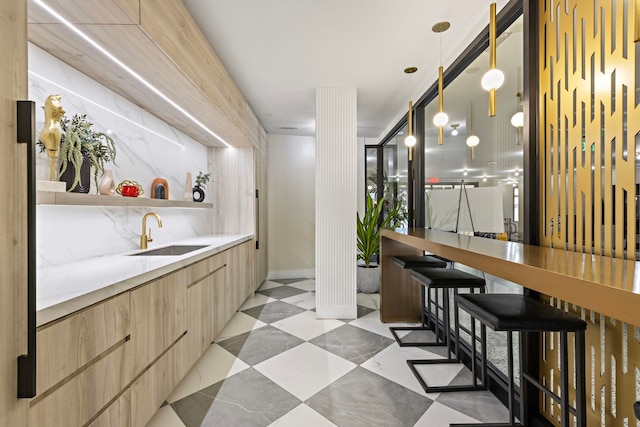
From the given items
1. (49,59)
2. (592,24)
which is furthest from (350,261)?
(49,59)

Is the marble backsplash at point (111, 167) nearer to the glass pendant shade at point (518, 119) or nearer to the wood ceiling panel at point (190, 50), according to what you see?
the wood ceiling panel at point (190, 50)

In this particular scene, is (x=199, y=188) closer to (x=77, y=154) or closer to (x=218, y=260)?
(x=218, y=260)

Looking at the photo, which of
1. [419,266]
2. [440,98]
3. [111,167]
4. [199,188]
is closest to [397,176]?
[419,266]

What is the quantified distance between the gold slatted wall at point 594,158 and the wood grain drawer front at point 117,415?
1.99 metres

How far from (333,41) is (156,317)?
2.31m

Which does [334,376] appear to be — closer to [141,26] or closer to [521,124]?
[521,124]

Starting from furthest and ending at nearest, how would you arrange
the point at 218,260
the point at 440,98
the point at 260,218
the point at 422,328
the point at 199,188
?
1. the point at 260,218
2. the point at 199,188
3. the point at 422,328
4. the point at 218,260
5. the point at 440,98

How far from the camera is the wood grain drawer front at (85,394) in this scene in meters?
0.98

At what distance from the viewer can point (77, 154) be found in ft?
5.70

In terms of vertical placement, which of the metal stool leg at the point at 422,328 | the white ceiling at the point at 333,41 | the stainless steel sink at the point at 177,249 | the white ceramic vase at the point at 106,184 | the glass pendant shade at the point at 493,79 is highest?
the white ceiling at the point at 333,41

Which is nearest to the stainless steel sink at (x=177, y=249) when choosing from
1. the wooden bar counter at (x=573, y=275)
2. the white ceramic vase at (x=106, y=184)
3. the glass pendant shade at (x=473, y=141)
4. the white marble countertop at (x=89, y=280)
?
the white marble countertop at (x=89, y=280)

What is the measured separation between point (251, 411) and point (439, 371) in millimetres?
1326

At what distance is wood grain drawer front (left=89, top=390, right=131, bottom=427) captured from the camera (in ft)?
4.07

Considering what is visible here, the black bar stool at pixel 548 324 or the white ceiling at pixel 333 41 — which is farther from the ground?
the white ceiling at pixel 333 41
